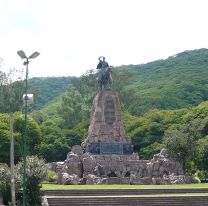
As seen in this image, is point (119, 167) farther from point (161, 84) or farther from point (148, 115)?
point (161, 84)

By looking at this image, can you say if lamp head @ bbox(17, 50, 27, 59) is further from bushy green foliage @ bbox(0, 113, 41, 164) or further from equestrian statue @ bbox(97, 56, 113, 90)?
bushy green foliage @ bbox(0, 113, 41, 164)

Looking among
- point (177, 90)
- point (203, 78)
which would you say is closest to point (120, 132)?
point (177, 90)

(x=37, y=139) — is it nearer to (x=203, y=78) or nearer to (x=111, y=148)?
(x=111, y=148)

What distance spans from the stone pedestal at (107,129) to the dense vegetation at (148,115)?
13.1ft

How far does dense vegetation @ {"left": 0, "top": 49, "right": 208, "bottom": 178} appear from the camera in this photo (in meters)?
54.2

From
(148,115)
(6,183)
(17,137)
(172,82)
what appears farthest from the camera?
(172,82)

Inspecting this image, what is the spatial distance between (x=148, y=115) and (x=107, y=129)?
82.6 feet

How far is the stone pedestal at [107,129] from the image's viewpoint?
4881 centimetres

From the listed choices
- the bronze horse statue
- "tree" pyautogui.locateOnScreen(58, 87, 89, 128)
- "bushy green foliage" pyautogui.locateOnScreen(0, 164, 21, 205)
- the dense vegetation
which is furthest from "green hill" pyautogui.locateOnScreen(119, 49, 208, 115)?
"bushy green foliage" pyautogui.locateOnScreen(0, 164, 21, 205)

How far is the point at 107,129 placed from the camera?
4997 cm

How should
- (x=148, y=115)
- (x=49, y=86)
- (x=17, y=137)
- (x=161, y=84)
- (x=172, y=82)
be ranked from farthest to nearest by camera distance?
(x=49, y=86)
(x=161, y=84)
(x=172, y=82)
(x=148, y=115)
(x=17, y=137)

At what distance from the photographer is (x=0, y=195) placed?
2930cm

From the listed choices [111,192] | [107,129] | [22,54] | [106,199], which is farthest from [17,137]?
[22,54]

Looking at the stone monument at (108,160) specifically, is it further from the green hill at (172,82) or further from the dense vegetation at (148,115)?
the green hill at (172,82)
